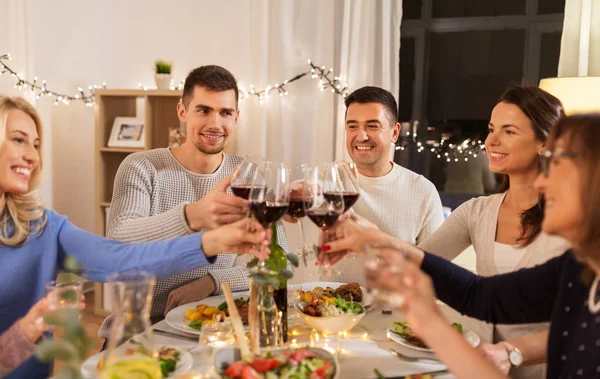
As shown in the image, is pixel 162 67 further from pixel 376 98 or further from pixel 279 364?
pixel 279 364

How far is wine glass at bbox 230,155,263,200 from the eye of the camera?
1.50m

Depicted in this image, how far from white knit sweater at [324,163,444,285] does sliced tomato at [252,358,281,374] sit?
1.62 meters

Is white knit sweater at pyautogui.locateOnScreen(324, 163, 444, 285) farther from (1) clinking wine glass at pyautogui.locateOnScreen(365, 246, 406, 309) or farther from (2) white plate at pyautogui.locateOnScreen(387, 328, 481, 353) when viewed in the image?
(1) clinking wine glass at pyautogui.locateOnScreen(365, 246, 406, 309)

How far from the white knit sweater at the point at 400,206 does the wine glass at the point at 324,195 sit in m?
1.25

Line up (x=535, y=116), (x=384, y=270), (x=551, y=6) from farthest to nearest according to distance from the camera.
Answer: (x=551, y=6) < (x=535, y=116) < (x=384, y=270)

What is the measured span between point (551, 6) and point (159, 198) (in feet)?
9.95

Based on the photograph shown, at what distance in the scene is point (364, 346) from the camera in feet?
4.97

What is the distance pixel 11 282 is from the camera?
1.64 meters

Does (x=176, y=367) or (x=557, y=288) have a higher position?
(x=557, y=288)

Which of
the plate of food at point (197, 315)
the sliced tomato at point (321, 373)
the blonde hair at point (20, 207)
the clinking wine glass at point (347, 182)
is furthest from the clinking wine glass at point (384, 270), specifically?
the blonde hair at point (20, 207)

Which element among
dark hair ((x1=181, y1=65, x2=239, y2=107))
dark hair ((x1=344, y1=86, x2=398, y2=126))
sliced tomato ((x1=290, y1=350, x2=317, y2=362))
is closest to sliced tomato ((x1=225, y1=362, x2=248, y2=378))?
sliced tomato ((x1=290, y1=350, x2=317, y2=362))

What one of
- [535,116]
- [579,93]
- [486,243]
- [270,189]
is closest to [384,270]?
[270,189]

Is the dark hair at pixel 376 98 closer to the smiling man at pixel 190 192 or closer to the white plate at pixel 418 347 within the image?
the smiling man at pixel 190 192

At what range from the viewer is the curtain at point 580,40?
139 inches
